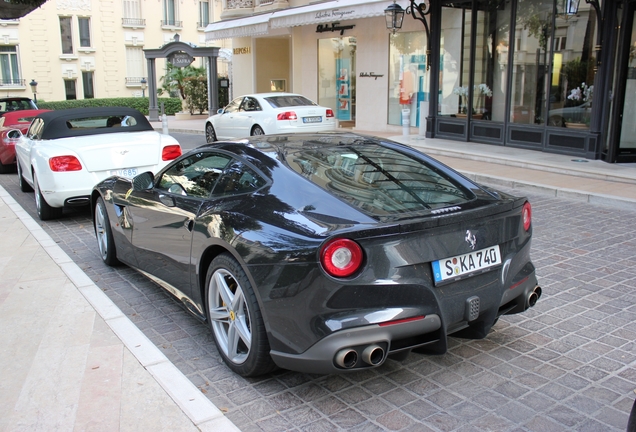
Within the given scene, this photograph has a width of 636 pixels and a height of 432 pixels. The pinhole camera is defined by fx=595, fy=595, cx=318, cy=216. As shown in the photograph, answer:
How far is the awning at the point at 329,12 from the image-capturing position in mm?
17516

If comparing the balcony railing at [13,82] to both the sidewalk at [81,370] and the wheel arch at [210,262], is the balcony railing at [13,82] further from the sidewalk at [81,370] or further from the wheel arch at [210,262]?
the wheel arch at [210,262]

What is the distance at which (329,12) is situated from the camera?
19297mm

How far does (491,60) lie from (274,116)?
18.7 ft

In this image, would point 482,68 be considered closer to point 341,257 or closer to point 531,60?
point 531,60

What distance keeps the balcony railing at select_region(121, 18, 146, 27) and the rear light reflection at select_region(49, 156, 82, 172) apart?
40734 millimetres

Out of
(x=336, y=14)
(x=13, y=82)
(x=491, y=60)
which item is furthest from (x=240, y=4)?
(x=13, y=82)

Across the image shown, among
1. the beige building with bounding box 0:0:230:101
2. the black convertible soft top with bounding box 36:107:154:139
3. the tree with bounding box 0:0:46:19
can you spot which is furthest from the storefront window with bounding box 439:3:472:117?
the beige building with bounding box 0:0:230:101

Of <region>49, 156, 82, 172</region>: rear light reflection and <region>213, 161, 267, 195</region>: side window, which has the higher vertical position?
<region>213, 161, 267, 195</region>: side window

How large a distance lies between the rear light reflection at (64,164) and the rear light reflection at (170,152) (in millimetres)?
1105

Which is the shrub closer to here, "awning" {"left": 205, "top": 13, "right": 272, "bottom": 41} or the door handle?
"awning" {"left": 205, "top": 13, "right": 272, "bottom": 41}

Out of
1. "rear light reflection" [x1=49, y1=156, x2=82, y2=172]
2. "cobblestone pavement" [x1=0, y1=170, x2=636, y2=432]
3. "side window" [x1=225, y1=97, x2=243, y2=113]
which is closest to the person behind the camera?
"cobblestone pavement" [x1=0, y1=170, x2=636, y2=432]

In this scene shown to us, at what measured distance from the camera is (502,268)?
143 inches

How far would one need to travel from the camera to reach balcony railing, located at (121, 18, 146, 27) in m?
44.5

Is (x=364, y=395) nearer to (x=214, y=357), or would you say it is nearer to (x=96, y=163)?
(x=214, y=357)
